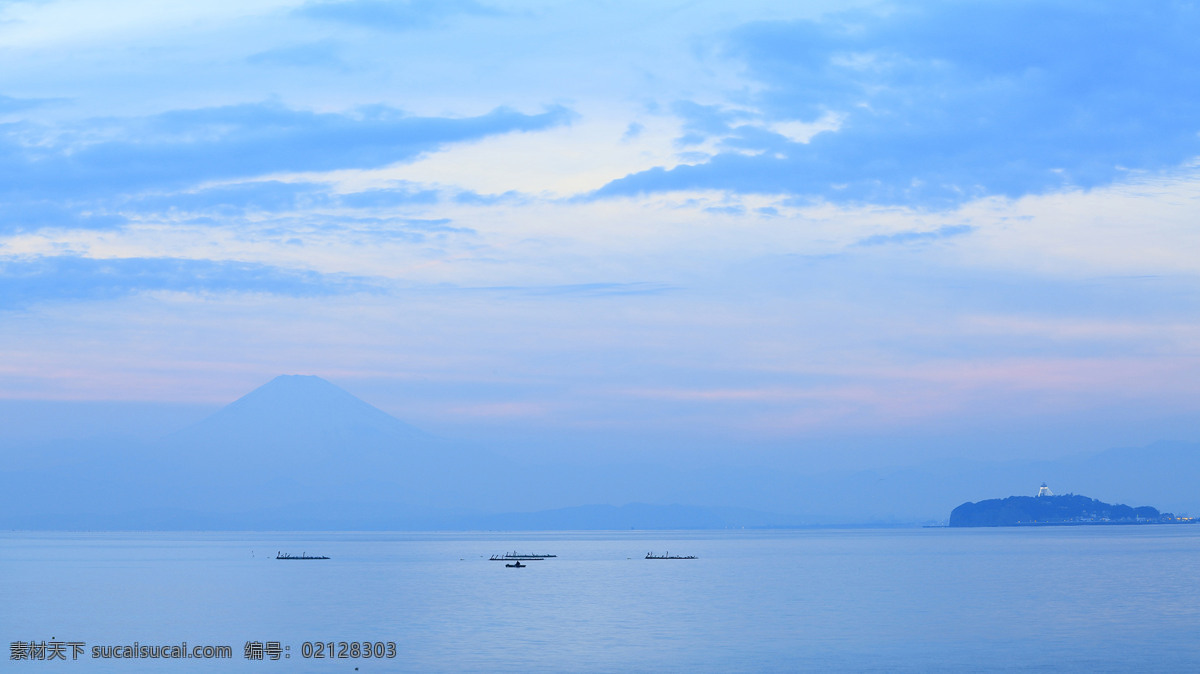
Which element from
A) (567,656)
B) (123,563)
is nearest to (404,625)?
(567,656)

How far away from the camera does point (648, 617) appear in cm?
8450

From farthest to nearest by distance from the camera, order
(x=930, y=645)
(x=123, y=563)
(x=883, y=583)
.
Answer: (x=123, y=563), (x=883, y=583), (x=930, y=645)

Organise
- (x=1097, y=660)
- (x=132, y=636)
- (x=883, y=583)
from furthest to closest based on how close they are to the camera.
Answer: (x=883, y=583) → (x=132, y=636) → (x=1097, y=660)

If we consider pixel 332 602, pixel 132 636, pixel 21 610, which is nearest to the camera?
pixel 132 636

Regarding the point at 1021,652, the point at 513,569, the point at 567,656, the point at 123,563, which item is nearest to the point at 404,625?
the point at 567,656

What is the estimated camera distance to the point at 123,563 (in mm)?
187250

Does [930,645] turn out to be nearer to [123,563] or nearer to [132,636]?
[132,636]

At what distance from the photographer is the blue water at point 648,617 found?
60812mm

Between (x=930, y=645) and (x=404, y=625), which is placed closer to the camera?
(x=930, y=645)

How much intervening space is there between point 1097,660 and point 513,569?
110 metres

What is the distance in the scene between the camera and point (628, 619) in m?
82.8

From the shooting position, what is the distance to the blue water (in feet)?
200

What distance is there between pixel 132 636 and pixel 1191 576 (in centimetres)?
10507

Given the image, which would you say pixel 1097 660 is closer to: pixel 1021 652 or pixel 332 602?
pixel 1021 652
